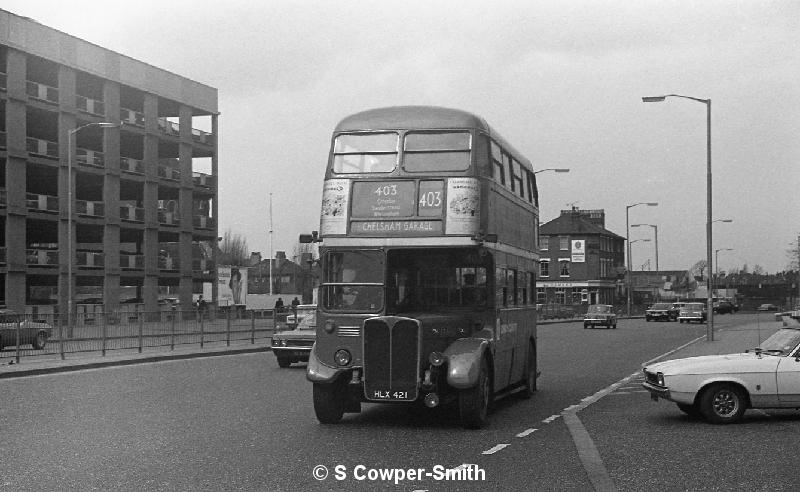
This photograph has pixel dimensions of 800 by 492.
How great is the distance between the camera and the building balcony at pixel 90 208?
58031 mm

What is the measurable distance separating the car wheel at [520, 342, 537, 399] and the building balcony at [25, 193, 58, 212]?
4324 cm

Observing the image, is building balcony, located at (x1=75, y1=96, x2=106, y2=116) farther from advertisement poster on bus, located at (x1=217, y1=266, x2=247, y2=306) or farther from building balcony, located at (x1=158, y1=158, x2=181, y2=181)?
advertisement poster on bus, located at (x1=217, y1=266, x2=247, y2=306)

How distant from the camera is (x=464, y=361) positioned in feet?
40.2

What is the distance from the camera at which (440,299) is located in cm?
1316

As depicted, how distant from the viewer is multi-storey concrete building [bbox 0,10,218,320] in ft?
174

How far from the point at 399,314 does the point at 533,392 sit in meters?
5.42

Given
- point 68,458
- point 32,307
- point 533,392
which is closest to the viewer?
point 68,458

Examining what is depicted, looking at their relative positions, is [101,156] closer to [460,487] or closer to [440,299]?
[440,299]

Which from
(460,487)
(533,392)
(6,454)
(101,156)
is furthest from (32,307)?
(460,487)

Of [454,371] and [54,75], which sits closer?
[454,371]

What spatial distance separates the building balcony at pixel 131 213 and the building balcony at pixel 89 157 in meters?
3.74

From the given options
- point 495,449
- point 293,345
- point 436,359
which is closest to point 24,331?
point 293,345

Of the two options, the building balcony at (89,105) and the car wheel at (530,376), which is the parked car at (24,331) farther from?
the building balcony at (89,105)

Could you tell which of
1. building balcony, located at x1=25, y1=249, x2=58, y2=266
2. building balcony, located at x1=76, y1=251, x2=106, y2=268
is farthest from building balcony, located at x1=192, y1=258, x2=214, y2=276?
building balcony, located at x1=25, y1=249, x2=58, y2=266
